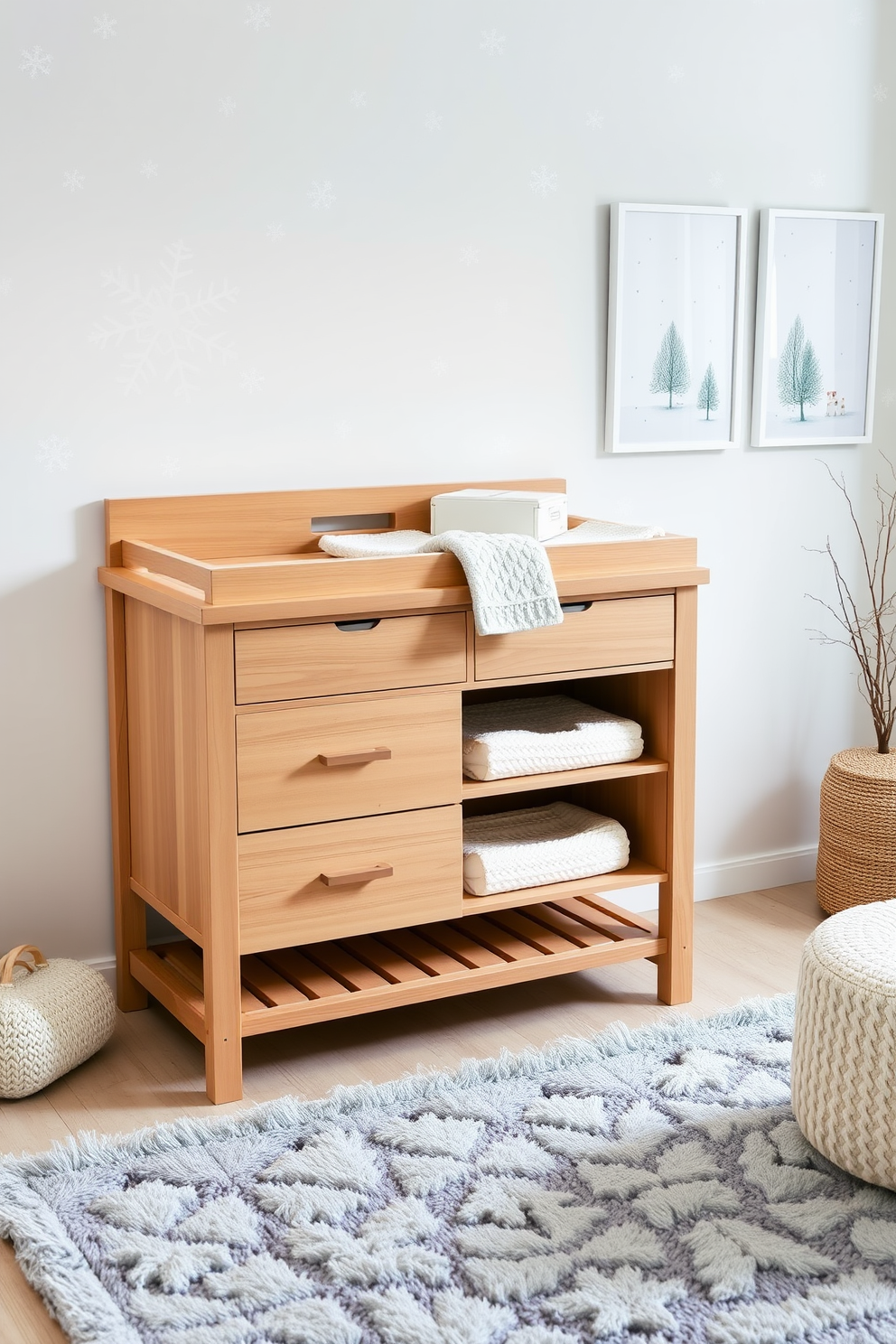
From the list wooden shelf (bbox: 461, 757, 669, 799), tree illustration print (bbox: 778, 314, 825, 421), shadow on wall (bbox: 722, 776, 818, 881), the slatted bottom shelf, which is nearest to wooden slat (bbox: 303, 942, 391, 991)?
the slatted bottom shelf

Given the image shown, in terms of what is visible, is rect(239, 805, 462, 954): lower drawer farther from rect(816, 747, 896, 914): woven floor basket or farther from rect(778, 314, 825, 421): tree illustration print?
rect(778, 314, 825, 421): tree illustration print

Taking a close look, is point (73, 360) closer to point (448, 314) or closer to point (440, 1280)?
point (448, 314)

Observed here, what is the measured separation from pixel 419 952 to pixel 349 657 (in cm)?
59

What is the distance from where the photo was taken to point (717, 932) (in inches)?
114

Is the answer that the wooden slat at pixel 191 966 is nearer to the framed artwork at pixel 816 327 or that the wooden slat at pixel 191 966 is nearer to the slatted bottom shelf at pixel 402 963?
the slatted bottom shelf at pixel 402 963

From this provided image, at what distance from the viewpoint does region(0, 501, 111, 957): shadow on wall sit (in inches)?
94.1

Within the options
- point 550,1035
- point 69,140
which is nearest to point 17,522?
point 69,140

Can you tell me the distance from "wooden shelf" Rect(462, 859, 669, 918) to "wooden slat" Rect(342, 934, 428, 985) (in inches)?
5.5

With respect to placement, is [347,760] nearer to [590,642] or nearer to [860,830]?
[590,642]

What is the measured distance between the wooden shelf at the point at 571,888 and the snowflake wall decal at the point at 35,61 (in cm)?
149

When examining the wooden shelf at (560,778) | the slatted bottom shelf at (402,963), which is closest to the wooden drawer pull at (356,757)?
the wooden shelf at (560,778)

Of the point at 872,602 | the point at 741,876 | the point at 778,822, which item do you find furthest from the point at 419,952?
the point at 872,602

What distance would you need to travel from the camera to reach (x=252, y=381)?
2.49m

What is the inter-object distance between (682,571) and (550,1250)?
114cm
